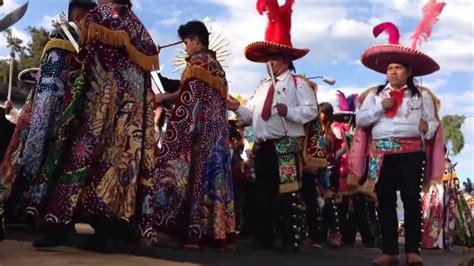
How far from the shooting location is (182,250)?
15.9 feet

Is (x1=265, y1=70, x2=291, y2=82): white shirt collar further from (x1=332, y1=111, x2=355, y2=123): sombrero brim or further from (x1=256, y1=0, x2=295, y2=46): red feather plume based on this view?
(x1=332, y1=111, x2=355, y2=123): sombrero brim

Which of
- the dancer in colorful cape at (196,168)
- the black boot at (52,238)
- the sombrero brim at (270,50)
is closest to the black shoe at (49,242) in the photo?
the black boot at (52,238)

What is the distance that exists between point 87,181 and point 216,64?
172cm

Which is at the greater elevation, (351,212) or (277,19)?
(277,19)

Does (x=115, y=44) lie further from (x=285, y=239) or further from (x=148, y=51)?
(x=285, y=239)

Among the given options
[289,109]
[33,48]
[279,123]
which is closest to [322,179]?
[279,123]

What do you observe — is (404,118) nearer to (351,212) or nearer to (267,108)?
(267,108)

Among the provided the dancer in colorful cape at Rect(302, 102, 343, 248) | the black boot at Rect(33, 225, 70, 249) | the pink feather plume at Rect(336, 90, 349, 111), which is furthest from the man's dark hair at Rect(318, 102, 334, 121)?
the black boot at Rect(33, 225, 70, 249)

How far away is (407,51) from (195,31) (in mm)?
1648

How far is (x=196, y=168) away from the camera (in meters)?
5.12

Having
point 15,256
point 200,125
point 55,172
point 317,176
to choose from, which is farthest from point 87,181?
point 317,176

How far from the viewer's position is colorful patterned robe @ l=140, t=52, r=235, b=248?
502 centimetres

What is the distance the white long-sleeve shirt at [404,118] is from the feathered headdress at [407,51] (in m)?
0.25

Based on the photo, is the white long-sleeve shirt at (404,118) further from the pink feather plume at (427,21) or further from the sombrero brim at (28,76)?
the sombrero brim at (28,76)
